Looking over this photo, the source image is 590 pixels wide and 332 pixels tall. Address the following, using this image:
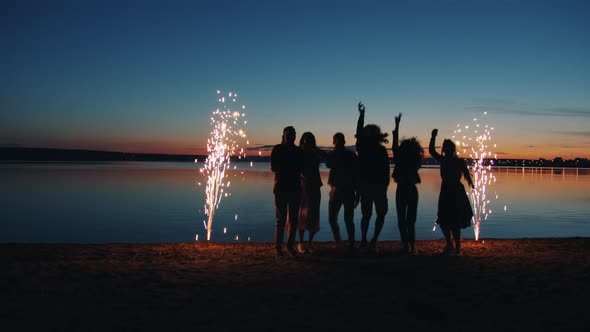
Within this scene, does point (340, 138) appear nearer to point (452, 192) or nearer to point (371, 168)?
point (371, 168)

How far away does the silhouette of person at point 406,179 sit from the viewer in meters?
8.23

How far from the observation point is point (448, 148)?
841 cm

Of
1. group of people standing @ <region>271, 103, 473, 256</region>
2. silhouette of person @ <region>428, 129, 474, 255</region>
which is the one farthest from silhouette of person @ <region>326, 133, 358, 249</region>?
silhouette of person @ <region>428, 129, 474, 255</region>

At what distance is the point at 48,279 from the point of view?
638 cm

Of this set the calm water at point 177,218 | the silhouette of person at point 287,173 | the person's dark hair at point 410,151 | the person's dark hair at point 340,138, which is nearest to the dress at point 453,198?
the person's dark hair at point 410,151

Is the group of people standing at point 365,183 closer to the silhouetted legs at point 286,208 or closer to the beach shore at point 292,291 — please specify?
the silhouetted legs at point 286,208

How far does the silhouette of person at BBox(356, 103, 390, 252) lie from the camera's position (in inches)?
324

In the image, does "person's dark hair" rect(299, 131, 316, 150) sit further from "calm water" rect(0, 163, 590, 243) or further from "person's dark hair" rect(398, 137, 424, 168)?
"calm water" rect(0, 163, 590, 243)

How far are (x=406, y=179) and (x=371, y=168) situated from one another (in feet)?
1.92

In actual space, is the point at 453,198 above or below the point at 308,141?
below

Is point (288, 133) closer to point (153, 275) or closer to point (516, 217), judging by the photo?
point (153, 275)

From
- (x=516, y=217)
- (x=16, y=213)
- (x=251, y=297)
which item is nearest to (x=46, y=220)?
(x=16, y=213)

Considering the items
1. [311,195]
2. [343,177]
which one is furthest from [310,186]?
[343,177]

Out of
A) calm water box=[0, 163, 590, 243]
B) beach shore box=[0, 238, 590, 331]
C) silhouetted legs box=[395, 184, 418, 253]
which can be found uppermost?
silhouetted legs box=[395, 184, 418, 253]
